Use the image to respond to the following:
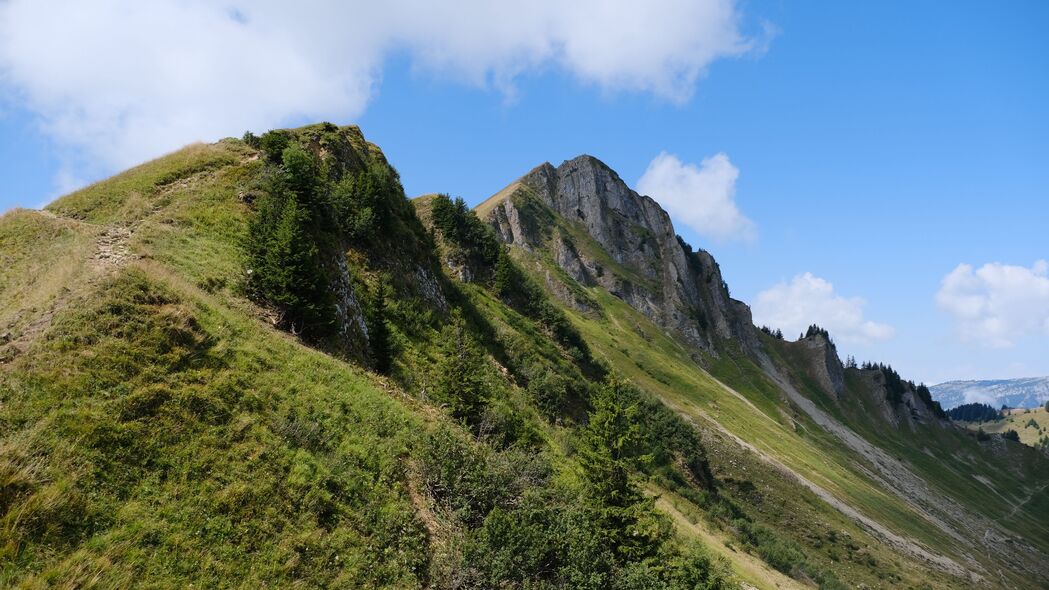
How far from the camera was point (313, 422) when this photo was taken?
55.6ft

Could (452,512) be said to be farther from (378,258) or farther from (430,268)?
(430,268)

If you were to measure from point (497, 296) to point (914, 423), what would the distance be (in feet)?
650

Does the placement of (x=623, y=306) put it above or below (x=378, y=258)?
above

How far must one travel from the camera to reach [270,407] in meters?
16.5

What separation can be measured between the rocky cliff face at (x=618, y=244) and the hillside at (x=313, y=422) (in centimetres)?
7546

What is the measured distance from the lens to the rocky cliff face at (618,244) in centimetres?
13912

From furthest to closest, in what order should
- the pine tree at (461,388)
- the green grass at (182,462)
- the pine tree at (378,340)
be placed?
1. the pine tree at (378,340)
2. the pine tree at (461,388)
3. the green grass at (182,462)

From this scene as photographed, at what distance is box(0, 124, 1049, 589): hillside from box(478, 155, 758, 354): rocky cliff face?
75458 millimetres

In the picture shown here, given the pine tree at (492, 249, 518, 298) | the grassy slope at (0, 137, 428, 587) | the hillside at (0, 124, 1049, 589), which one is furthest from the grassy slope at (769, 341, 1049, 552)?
the grassy slope at (0, 137, 428, 587)

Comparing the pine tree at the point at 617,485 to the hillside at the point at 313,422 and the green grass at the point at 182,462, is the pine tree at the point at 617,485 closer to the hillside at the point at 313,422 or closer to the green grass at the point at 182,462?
the hillside at the point at 313,422

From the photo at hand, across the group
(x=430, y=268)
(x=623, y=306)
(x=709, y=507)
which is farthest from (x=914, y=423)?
(x=430, y=268)

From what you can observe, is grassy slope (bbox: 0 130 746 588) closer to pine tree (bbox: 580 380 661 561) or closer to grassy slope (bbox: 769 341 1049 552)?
pine tree (bbox: 580 380 661 561)

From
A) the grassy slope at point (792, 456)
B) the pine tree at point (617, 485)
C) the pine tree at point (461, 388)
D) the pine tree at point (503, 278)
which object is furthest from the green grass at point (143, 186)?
the grassy slope at point (792, 456)

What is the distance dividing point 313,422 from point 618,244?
14992 cm
